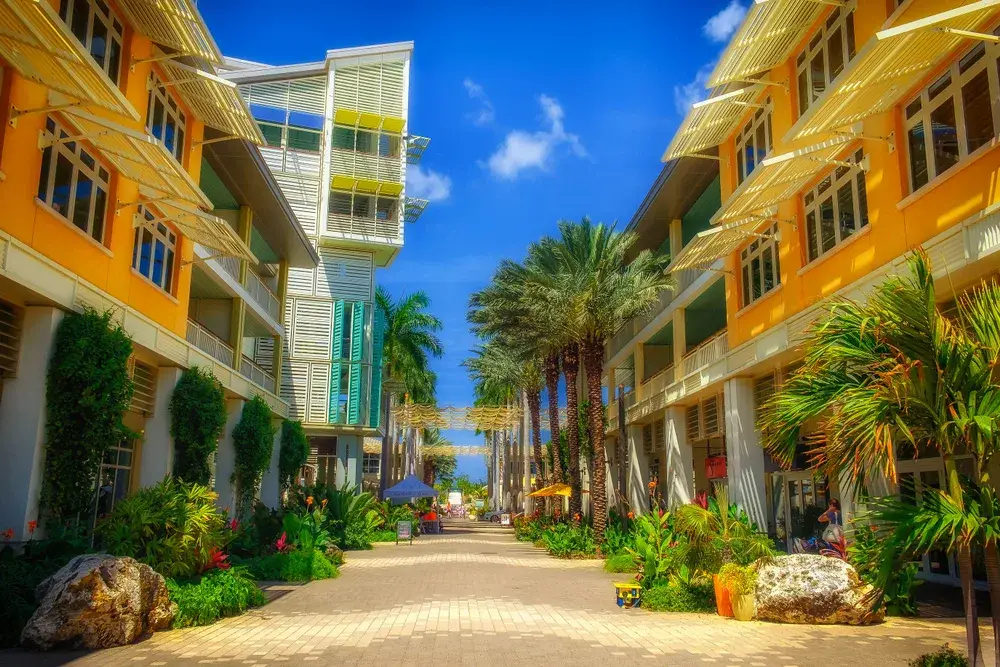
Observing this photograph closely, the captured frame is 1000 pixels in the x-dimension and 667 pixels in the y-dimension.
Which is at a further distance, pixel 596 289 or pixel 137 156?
pixel 596 289

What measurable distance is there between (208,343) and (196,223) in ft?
17.7

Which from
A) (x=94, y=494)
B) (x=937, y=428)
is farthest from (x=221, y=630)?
(x=937, y=428)

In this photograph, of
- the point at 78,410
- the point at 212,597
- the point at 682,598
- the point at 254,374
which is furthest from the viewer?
the point at 254,374

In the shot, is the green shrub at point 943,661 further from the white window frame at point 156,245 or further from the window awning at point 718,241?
the white window frame at point 156,245

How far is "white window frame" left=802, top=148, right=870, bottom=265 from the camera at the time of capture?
47.1 ft

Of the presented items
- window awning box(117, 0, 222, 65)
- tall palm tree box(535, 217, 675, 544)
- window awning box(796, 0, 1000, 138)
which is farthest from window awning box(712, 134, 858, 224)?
window awning box(117, 0, 222, 65)

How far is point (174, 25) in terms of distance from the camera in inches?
597

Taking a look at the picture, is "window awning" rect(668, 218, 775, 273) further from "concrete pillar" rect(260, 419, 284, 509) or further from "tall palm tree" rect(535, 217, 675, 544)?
"concrete pillar" rect(260, 419, 284, 509)

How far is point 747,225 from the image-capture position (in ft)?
59.9

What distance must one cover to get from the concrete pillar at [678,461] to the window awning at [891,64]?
14.7m

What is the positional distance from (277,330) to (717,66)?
19376mm

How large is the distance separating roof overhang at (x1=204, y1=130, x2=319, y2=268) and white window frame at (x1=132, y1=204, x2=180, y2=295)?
3.69m

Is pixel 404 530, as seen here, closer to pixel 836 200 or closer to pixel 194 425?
pixel 194 425

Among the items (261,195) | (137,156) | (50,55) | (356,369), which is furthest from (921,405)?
(356,369)
